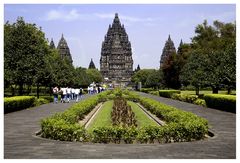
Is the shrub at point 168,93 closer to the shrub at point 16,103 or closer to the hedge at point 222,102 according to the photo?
the hedge at point 222,102

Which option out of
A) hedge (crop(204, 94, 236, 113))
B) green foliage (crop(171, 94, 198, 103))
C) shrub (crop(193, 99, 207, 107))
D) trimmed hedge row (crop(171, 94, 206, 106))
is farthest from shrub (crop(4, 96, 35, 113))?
green foliage (crop(171, 94, 198, 103))

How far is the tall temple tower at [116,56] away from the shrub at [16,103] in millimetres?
127415

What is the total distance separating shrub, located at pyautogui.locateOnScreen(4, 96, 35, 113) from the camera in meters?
25.5

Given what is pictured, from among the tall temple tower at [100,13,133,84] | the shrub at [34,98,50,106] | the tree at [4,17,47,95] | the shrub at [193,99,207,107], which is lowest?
the shrub at [193,99,207,107]

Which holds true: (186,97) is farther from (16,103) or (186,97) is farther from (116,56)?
(116,56)

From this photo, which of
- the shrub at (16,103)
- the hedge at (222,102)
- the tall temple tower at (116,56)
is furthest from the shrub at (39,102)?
the tall temple tower at (116,56)

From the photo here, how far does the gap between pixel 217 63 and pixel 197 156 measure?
33222 mm

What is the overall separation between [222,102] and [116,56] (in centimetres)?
13176

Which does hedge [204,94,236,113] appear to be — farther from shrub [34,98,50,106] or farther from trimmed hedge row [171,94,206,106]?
shrub [34,98,50,106]

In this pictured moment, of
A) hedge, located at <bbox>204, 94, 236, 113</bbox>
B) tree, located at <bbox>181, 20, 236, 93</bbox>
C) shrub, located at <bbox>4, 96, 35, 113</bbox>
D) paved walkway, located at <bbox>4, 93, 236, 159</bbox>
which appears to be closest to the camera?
paved walkway, located at <bbox>4, 93, 236, 159</bbox>

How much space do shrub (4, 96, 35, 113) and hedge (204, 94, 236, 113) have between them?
1410 cm

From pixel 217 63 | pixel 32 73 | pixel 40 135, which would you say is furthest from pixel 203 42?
pixel 40 135

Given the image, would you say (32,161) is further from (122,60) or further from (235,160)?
(122,60)

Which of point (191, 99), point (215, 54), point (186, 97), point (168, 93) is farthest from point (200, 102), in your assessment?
point (168, 93)
